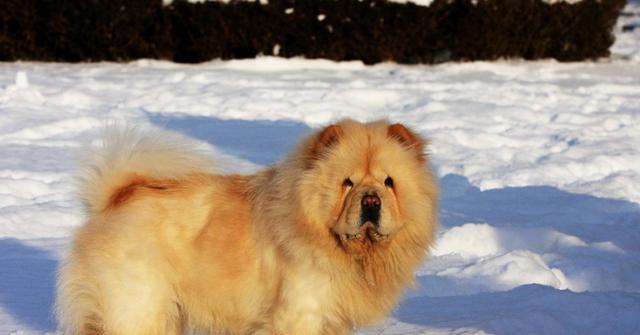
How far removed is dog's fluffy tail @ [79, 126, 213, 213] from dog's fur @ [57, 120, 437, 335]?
0.12 meters

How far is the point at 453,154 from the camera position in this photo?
10.4 metres

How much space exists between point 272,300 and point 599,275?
9.66 feet

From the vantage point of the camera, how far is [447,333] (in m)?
5.16

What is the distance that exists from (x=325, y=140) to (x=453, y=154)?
19.9ft

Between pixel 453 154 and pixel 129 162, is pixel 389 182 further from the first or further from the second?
pixel 453 154

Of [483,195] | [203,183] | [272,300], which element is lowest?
[483,195]

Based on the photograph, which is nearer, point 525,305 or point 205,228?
point 205,228

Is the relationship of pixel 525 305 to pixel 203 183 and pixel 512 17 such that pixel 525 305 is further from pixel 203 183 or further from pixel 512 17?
pixel 512 17

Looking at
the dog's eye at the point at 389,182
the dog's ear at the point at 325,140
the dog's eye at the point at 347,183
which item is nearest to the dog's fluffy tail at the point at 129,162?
the dog's ear at the point at 325,140

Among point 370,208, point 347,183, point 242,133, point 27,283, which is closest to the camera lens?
point 370,208

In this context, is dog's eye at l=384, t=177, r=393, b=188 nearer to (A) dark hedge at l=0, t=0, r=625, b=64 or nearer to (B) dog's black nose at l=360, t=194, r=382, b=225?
(B) dog's black nose at l=360, t=194, r=382, b=225

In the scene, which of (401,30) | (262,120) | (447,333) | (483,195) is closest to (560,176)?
(483,195)

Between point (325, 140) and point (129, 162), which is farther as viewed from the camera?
point (129, 162)

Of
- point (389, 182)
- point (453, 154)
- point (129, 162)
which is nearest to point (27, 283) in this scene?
point (129, 162)
